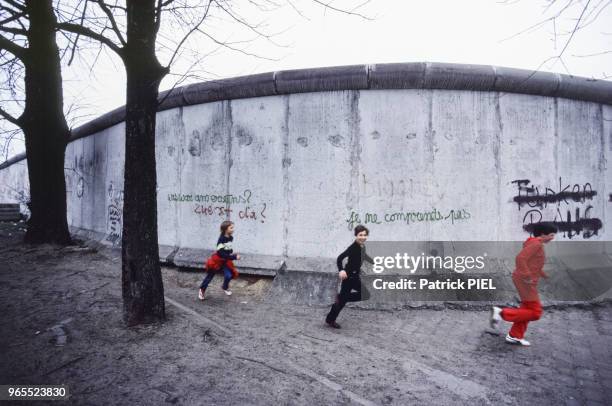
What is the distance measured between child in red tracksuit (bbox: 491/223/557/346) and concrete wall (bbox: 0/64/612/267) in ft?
6.66

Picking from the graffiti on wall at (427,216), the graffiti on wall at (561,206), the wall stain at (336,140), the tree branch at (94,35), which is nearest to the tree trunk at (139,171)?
the tree branch at (94,35)

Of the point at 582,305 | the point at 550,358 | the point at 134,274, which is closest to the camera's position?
the point at 550,358

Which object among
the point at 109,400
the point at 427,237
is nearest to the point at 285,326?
the point at 109,400

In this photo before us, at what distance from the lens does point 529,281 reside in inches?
163

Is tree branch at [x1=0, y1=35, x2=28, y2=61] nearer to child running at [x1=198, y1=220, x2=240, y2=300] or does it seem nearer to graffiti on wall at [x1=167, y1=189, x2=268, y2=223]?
graffiti on wall at [x1=167, y1=189, x2=268, y2=223]

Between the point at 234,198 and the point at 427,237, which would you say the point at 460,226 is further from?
the point at 234,198

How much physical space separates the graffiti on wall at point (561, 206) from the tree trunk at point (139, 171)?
617 cm

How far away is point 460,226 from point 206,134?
538 cm

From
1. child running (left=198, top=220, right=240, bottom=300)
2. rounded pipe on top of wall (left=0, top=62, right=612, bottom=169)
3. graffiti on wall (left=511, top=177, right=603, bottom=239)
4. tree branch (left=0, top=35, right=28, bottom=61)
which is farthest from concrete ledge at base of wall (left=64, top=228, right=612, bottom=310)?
tree branch (left=0, top=35, right=28, bottom=61)

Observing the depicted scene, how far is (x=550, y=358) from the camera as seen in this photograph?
391cm

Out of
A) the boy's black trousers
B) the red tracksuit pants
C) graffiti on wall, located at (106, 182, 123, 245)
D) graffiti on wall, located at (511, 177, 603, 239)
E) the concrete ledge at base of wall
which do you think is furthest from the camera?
graffiti on wall, located at (106, 182, 123, 245)

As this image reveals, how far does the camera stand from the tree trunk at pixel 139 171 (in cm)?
429

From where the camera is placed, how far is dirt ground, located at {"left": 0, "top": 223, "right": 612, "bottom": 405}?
3094 mm

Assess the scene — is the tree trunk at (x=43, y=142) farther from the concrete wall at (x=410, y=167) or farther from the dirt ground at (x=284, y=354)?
the concrete wall at (x=410, y=167)
